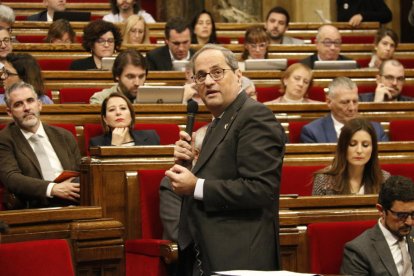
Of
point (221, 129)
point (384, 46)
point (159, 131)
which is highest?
point (384, 46)

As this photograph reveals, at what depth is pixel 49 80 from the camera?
220 inches

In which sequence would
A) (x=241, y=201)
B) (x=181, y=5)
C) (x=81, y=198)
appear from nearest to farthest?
(x=241, y=201)
(x=81, y=198)
(x=181, y=5)

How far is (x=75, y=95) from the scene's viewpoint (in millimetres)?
5422

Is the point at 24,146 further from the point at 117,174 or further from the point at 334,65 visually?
the point at 334,65

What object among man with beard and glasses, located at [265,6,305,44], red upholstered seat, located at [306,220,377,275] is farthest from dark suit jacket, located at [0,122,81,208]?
man with beard and glasses, located at [265,6,305,44]

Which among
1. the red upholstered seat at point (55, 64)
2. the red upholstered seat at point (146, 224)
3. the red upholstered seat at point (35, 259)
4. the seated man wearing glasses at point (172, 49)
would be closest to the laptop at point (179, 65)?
the seated man wearing glasses at point (172, 49)

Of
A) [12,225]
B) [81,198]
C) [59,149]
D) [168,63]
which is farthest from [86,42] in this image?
[12,225]

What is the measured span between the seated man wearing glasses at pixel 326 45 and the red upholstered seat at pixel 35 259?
384cm

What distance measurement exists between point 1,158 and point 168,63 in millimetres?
2286

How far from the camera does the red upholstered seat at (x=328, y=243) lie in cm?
327

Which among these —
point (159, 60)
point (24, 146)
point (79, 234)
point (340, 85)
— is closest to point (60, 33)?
point (159, 60)

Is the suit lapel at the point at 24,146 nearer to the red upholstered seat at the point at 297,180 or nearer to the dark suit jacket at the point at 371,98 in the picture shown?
the red upholstered seat at the point at 297,180

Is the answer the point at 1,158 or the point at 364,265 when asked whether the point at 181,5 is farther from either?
the point at 364,265

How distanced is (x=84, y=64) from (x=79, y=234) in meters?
3.02
